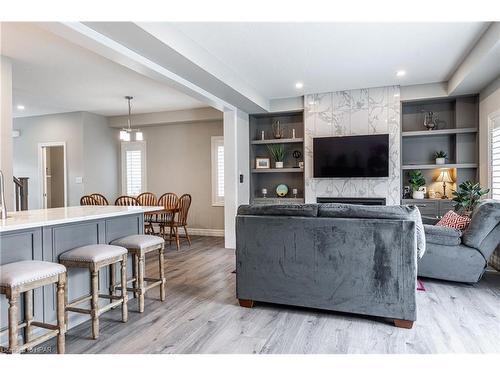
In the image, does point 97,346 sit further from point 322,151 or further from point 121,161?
point 121,161

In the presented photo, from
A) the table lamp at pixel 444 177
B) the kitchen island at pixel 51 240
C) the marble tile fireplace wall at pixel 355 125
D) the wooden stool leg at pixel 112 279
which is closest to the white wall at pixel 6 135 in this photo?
the kitchen island at pixel 51 240

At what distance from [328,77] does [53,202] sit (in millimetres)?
7637

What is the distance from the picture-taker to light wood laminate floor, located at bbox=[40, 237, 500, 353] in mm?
2326

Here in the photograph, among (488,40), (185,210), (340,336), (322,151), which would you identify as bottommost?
(340,336)

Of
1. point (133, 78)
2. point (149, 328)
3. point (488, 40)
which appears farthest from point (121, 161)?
point (488, 40)

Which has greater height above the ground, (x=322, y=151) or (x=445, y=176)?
(x=322, y=151)

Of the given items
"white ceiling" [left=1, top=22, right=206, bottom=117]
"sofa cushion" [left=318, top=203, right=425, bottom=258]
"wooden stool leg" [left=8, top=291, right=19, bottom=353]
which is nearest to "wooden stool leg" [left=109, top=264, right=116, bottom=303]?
"wooden stool leg" [left=8, top=291, right=19, bottom=353]

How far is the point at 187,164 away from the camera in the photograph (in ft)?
24.6

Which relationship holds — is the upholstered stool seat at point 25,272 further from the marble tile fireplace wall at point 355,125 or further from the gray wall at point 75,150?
the gray wall at point 75,150

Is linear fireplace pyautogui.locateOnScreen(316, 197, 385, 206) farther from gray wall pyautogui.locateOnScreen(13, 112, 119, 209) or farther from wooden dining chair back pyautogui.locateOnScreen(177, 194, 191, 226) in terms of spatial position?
gray wall pyautogui.locateOnScreen(13, 112, 119, 209)

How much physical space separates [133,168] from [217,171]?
7.59 feet

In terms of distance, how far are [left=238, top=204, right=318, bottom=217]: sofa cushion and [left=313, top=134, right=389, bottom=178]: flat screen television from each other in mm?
3012
